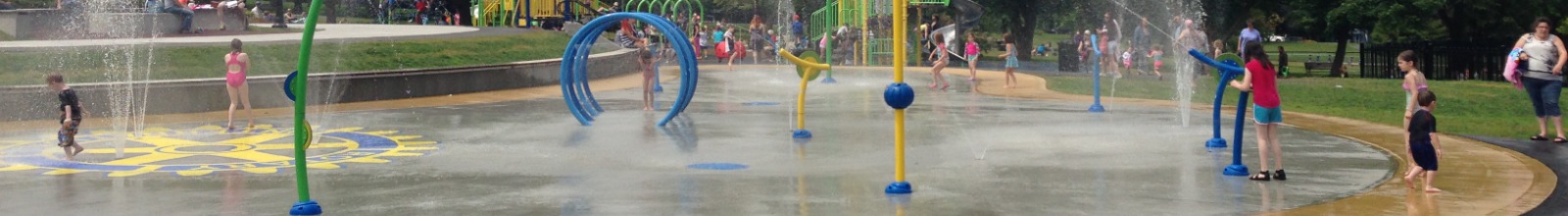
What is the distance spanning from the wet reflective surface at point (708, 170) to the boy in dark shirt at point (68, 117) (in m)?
0.18

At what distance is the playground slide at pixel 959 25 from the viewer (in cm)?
4506

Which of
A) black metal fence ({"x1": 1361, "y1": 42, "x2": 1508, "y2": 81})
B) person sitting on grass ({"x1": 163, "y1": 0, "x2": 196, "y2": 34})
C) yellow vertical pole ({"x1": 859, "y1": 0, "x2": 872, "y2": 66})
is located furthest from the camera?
yellow vertical pole ({"x1": 859, "y1": 0, "x2": 872, "y2": 66})

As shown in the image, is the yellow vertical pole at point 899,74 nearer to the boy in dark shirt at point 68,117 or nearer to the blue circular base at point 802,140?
the blue circular base at point 802,140

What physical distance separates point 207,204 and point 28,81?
13890 millimetres

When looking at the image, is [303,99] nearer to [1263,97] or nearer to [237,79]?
[1263,97]

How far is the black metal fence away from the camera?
31188 mm

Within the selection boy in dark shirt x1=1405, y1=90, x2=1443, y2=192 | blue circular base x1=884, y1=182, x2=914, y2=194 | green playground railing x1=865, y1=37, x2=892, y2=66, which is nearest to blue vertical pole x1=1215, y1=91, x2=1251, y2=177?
boy in dark shirt x1=1405, y1=90, x2=1443, y2=192

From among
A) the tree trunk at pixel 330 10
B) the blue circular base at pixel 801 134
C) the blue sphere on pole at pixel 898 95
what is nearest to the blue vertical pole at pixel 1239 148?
the blue sphere on pole at pixel 898 95

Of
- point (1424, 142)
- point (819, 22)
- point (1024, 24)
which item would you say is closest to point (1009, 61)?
point (819, 22)

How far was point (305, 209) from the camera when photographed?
439 inches

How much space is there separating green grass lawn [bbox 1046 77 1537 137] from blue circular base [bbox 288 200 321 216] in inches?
496

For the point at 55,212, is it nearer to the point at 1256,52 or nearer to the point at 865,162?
the point at 865,162

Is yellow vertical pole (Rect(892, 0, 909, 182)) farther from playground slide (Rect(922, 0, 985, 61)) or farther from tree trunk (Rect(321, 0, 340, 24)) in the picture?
tree trunk (Rect(321, 0, 340, 24))

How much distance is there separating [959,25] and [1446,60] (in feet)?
54.1
